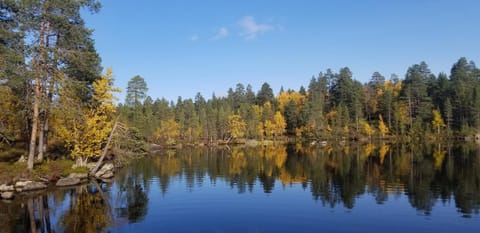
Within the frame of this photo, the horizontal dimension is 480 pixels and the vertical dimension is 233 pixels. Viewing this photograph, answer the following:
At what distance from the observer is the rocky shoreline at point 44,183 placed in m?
28.2

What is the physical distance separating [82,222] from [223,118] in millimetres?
90993

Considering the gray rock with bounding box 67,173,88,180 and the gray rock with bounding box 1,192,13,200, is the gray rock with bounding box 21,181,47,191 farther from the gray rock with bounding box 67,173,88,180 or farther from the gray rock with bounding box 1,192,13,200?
the gray rock with bounding box 67,173,88,180

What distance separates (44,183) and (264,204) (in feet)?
63.2

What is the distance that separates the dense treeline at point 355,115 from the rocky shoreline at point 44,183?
51.0m

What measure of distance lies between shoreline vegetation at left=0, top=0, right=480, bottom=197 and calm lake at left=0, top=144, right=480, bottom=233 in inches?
212


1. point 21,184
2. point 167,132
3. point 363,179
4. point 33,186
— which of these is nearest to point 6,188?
point 21,184

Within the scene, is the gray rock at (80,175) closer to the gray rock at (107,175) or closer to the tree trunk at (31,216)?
the gray rock at (107,175)

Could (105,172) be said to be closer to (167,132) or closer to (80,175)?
(80,175)

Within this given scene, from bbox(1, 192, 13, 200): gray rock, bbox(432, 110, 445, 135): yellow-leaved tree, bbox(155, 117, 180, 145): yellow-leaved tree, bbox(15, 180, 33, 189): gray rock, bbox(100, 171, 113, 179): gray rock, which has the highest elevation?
bbox(432, 110, 445, 135): yellow-leaved tree

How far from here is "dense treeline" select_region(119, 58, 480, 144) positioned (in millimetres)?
100938

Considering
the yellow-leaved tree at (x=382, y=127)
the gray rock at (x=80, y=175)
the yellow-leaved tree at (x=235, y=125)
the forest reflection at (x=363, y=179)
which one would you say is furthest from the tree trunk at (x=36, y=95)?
the yellow-leaved tree at (x=382, y=127)

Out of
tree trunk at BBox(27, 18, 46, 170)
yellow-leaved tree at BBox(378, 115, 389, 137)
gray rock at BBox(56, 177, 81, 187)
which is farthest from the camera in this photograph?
yellow-leaved tree at BBox(378, 115, 389, 137)

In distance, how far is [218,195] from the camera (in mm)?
29141

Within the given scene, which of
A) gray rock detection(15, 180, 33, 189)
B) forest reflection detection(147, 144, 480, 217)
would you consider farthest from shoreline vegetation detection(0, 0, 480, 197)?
forest reflection detection(147, 144, 480, 217)
